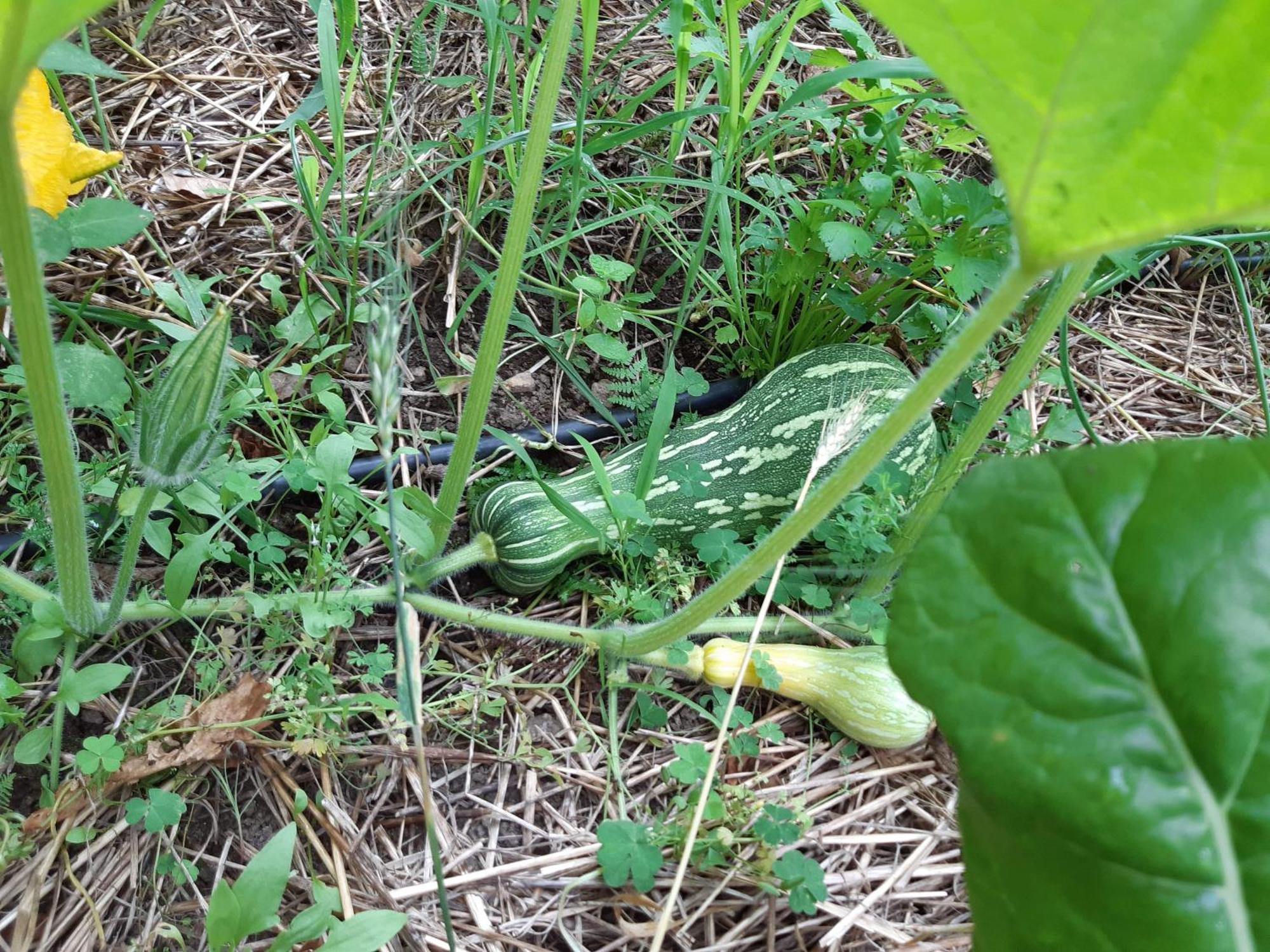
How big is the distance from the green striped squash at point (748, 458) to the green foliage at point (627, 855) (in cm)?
56

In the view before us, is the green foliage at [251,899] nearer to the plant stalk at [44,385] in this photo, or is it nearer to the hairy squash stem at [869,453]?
the plant stalk at [44,385]

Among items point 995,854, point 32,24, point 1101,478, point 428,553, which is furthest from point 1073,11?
point 428,553

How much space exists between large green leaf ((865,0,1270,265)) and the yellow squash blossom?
1116 millimetres

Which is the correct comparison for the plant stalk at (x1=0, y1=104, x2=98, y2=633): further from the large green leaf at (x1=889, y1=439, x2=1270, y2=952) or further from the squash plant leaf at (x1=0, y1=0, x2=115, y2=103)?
the large green leaf at (x1=889, y1=439, x2=1270, y2=952)

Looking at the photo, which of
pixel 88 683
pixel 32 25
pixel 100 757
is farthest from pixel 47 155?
pixel 100 757

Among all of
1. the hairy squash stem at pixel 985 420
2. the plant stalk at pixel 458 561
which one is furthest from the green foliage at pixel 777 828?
the plant stalk at pixel 458 561

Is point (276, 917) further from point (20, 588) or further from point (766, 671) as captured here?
point (766, 671)

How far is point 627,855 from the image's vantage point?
142 cm

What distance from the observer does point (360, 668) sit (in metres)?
1.68

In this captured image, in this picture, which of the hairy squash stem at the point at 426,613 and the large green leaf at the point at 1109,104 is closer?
the large green leaf at the point at 1109,104

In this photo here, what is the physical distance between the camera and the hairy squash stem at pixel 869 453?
89 cm

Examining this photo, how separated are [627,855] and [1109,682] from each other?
2.88ft

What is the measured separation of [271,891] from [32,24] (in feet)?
3.43

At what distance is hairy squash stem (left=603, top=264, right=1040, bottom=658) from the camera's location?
2.92ft
